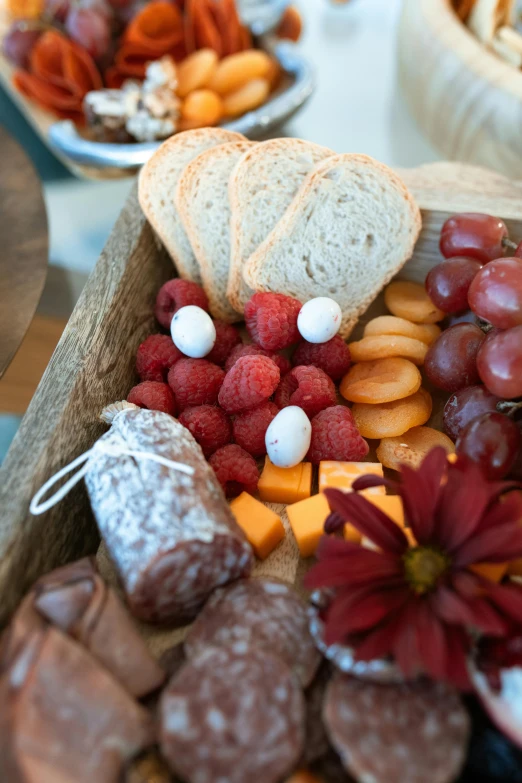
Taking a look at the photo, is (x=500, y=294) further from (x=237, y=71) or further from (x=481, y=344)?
(x=237, y=71)

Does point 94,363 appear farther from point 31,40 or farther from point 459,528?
point 31,40

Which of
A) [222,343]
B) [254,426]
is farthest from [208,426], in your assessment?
[222,343]

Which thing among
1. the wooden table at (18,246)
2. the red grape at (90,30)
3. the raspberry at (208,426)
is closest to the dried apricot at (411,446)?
the raspberry at (208,426)

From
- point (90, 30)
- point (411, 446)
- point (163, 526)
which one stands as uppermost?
point (90, 30)

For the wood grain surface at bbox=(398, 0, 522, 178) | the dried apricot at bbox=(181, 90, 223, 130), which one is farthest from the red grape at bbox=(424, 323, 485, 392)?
the dried apricot at bbox=(181, 90, 223, 130)

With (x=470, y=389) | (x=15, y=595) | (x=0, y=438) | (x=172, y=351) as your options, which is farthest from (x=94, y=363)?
(x=0, y=438)

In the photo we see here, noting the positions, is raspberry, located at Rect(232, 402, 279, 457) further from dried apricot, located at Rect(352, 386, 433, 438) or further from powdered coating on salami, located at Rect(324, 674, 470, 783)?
powdered coating on salami, located at Rect(324, 674, 470, 783)
